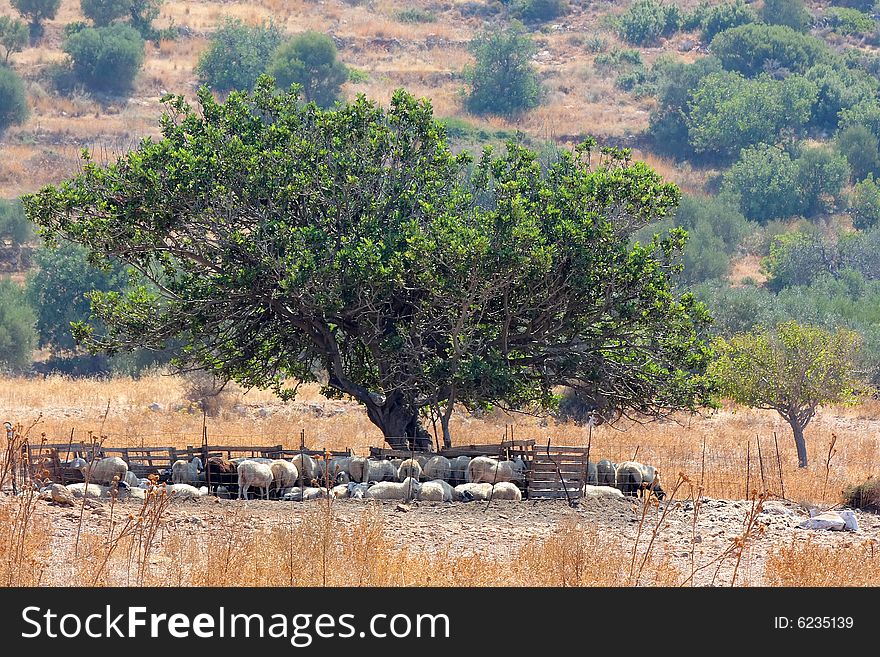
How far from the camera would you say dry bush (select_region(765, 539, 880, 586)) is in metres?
16.5

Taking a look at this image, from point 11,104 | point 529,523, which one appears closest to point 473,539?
point 529,523

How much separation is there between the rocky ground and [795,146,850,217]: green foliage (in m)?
77.6

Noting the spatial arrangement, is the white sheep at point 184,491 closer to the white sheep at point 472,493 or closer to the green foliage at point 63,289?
the white sheep at point 472,493

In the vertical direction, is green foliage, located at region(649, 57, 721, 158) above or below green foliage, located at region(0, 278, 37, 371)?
above

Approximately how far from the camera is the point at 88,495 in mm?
21812

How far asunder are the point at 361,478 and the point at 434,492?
6.08 feet

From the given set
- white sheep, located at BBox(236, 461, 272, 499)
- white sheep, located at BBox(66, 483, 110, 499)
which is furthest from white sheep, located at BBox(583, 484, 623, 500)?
white sheep, located at BBox(66, 483, 110, 499)

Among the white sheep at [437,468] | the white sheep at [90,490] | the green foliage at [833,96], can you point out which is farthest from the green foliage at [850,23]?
the white sheep at [90,490]

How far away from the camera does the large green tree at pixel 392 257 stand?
24.5 meters

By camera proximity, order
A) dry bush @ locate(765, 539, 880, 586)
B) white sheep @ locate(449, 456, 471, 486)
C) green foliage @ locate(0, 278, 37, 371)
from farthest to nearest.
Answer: green foliage @ locate(0, 278, 37, 371) → white sheep @ locate(449, 456, 471, 486) → dry bush @ locate(765, 539, 880, 586)

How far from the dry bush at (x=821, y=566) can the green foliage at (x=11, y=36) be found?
4029 inches

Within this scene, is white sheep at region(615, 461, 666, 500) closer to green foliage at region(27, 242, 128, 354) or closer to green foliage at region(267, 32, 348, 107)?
green foliage at region(27, 242, 128, 354)

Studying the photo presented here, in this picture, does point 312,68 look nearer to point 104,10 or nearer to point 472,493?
point 104,10

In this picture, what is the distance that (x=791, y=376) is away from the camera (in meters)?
32.2
